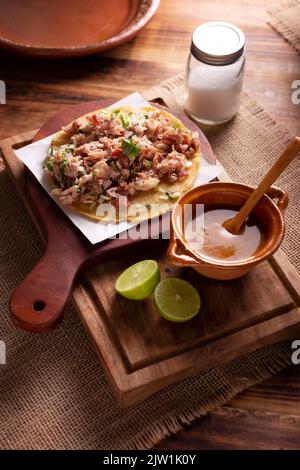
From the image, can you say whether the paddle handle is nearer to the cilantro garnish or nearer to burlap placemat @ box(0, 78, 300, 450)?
burlap placemat @ box(0, 78, 300, 450)

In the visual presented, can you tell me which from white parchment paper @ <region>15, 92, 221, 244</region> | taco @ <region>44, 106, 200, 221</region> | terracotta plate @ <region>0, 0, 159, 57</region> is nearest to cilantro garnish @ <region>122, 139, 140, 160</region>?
taco @ <region>44, 106, 200, 221</region>

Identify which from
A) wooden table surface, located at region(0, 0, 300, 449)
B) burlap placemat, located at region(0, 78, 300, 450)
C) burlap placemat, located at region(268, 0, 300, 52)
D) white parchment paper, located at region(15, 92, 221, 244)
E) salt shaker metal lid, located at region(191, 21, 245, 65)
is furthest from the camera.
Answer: burlap placemat, located at region(268, 0, 300, 52)

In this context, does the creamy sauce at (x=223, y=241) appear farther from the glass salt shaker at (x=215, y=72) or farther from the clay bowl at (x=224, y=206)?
the glass salt shaker at (x=215, y=72)

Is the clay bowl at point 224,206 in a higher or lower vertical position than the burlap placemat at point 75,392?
higher

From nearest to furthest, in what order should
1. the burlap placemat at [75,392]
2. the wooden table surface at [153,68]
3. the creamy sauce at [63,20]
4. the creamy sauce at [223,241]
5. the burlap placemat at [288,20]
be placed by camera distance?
the burlap placemat at [75,392] → the creamy sauce at [223,241] → the wooden table surface at [153,68] → the creamy sauce at [63,20] → the burlap placemat at [288,20]

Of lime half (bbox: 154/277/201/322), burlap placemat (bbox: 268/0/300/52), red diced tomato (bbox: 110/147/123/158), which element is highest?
burlap placemat (bbox: 268/0/300/52)

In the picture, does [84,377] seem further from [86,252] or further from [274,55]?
[274,55]

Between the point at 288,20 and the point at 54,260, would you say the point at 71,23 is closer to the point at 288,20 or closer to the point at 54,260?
the point at 288,20

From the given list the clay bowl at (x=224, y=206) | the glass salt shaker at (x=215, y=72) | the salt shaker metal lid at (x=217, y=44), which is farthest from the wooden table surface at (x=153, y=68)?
the clay bowl at (x=224, y=206)
